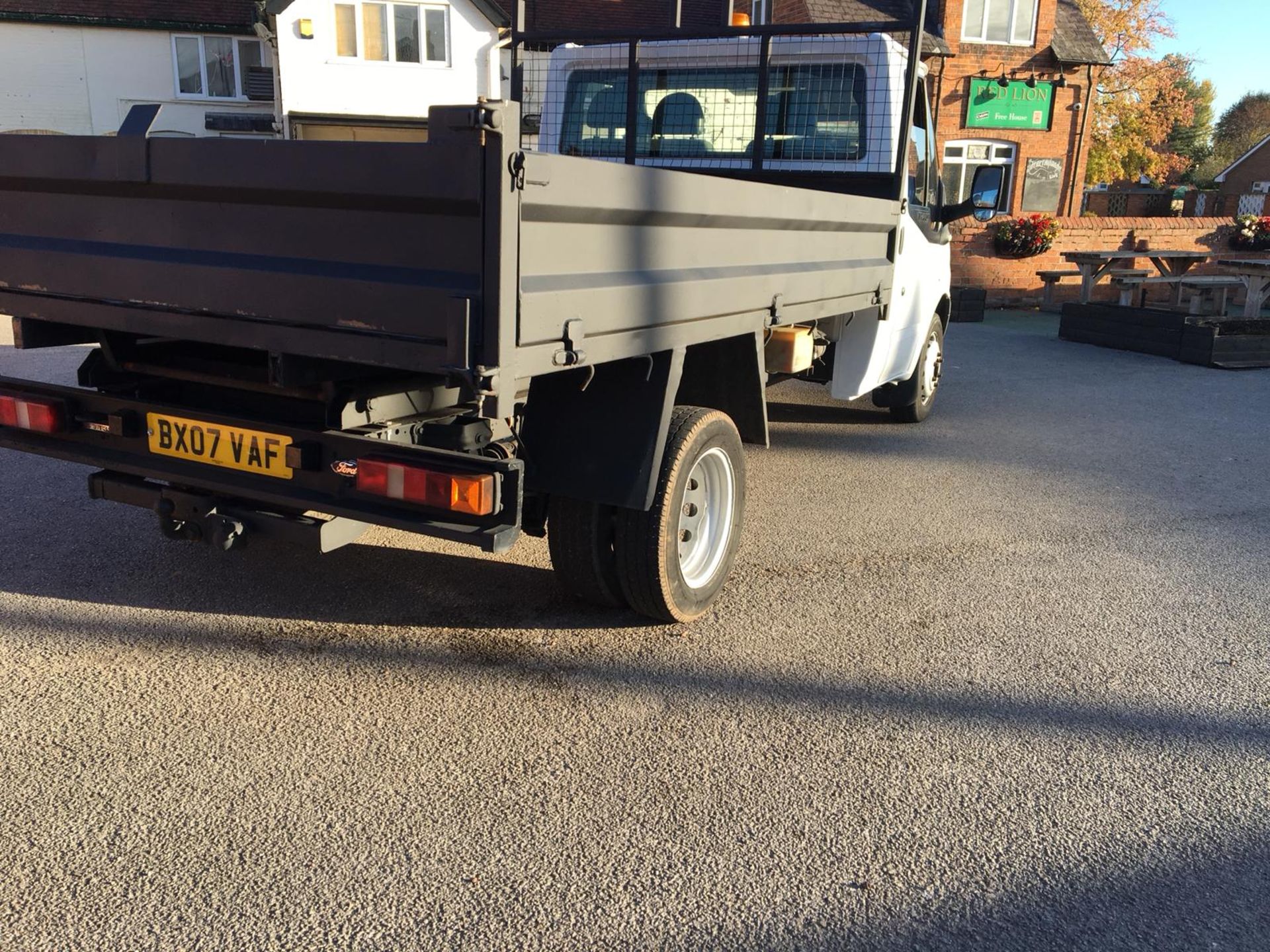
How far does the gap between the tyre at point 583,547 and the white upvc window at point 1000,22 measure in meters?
19.6

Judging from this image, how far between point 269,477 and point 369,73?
23.5 m

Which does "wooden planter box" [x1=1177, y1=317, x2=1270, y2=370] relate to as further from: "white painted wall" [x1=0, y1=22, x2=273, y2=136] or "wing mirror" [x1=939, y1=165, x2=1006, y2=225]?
"white painted wall" [x1=0, y1=22, x2=273, y2=136]

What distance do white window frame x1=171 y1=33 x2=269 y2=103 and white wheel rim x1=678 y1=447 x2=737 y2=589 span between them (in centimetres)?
2649

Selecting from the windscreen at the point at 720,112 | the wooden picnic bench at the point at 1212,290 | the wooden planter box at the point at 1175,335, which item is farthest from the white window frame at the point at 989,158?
the windscreen at the point at 720,112

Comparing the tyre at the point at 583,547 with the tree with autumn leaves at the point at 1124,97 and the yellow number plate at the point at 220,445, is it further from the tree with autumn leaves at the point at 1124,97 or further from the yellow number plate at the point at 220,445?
the tree with autumn leaves at the point at 1124,97

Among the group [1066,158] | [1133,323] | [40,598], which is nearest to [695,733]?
[40,598]

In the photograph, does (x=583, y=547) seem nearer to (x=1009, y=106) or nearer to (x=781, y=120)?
(x=781, y=120)

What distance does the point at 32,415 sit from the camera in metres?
3.64

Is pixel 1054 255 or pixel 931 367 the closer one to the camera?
pixel 931 367

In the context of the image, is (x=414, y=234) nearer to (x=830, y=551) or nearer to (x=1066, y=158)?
(x=830, y=551)

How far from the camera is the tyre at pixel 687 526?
11.9 ft

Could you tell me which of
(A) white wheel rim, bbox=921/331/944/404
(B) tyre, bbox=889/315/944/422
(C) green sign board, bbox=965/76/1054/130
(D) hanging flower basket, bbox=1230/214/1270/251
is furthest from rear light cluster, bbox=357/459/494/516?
(D) hanging flower basket, bbox=1230/214/1270/251

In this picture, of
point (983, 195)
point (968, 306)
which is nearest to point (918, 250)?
point (983, 195)

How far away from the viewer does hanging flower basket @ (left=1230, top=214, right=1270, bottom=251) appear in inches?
827
